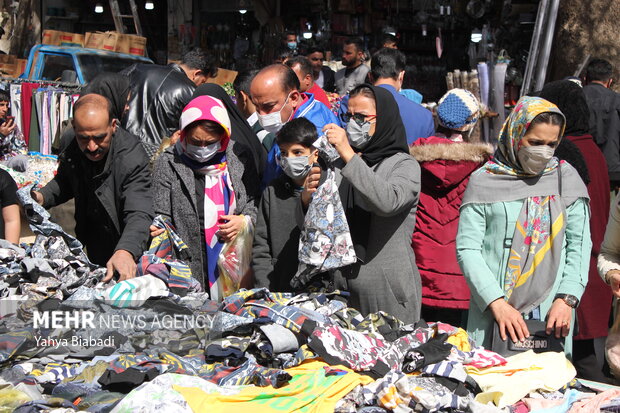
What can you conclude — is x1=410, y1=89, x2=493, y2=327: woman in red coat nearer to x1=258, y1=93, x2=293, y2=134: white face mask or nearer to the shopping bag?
x1=258, y1=93, x2=293, y2=134: white face mask

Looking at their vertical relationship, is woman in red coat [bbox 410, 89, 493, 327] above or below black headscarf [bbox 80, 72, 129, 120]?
below

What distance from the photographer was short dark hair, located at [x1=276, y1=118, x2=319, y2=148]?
334cm

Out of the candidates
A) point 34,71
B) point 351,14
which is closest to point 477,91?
point 351,14

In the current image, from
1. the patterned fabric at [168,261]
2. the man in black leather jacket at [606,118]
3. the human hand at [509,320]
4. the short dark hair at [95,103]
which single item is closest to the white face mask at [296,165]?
the patterned fabric at [168,261]

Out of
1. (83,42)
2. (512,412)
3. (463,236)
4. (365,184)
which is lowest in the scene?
(512,412)

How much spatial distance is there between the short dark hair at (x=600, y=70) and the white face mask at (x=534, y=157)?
3.79 m

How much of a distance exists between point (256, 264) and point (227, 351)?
106cm

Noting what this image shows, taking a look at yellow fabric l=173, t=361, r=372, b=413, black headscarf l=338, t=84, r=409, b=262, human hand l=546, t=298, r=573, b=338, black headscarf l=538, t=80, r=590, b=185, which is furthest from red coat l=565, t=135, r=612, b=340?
yellow fabric l=173, t=361, r=372, b=413

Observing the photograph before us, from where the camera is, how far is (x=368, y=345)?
248 centimetres

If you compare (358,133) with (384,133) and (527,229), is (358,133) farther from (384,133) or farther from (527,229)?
(527,229)

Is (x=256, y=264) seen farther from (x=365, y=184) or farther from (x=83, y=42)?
(x=83, y=42)

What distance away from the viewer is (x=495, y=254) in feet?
10.4

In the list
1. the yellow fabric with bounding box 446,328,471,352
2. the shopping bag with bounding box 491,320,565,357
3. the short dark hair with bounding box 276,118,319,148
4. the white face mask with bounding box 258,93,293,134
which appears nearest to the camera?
the yellow fabric with bounding box 446,328,471,352

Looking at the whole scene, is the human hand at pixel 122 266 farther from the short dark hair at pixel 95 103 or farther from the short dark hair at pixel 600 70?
the short dark hair at pixel 600 70
